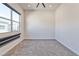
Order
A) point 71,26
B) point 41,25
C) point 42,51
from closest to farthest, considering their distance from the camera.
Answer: point 42,51, point 71,26, point 41,25

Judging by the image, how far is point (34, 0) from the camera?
1.10 m

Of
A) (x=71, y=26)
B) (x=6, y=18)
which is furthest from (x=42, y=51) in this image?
(x=6, y=18)

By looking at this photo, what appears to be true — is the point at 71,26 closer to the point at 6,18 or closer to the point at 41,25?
the point at 6,18

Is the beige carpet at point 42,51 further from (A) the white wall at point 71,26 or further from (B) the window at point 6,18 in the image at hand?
(B) the window at point 6,18

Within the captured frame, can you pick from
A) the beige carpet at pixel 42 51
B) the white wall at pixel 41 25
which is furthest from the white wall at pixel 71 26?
the white wall at pixel 41 25

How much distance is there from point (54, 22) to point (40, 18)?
1.35 m

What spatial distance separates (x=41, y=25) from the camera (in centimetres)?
952

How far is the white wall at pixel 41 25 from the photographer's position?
31.0 feet

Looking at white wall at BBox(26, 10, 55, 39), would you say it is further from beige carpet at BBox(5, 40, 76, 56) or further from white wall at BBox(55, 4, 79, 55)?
beige carpet at BBox(5, 40, 76, 56)

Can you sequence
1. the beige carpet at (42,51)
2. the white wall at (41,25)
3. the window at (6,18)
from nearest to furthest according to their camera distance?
the beige carpet at (42,51)
the window at (6,18)
the white wall at (41,25)

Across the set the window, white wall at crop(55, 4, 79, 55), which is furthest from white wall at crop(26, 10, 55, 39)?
the window

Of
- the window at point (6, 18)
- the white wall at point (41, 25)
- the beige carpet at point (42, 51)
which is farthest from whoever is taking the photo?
the white wall at point (41, 25)

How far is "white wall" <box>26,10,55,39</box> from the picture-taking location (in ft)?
31.0

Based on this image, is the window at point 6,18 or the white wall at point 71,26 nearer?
the white wall at point 71,26
